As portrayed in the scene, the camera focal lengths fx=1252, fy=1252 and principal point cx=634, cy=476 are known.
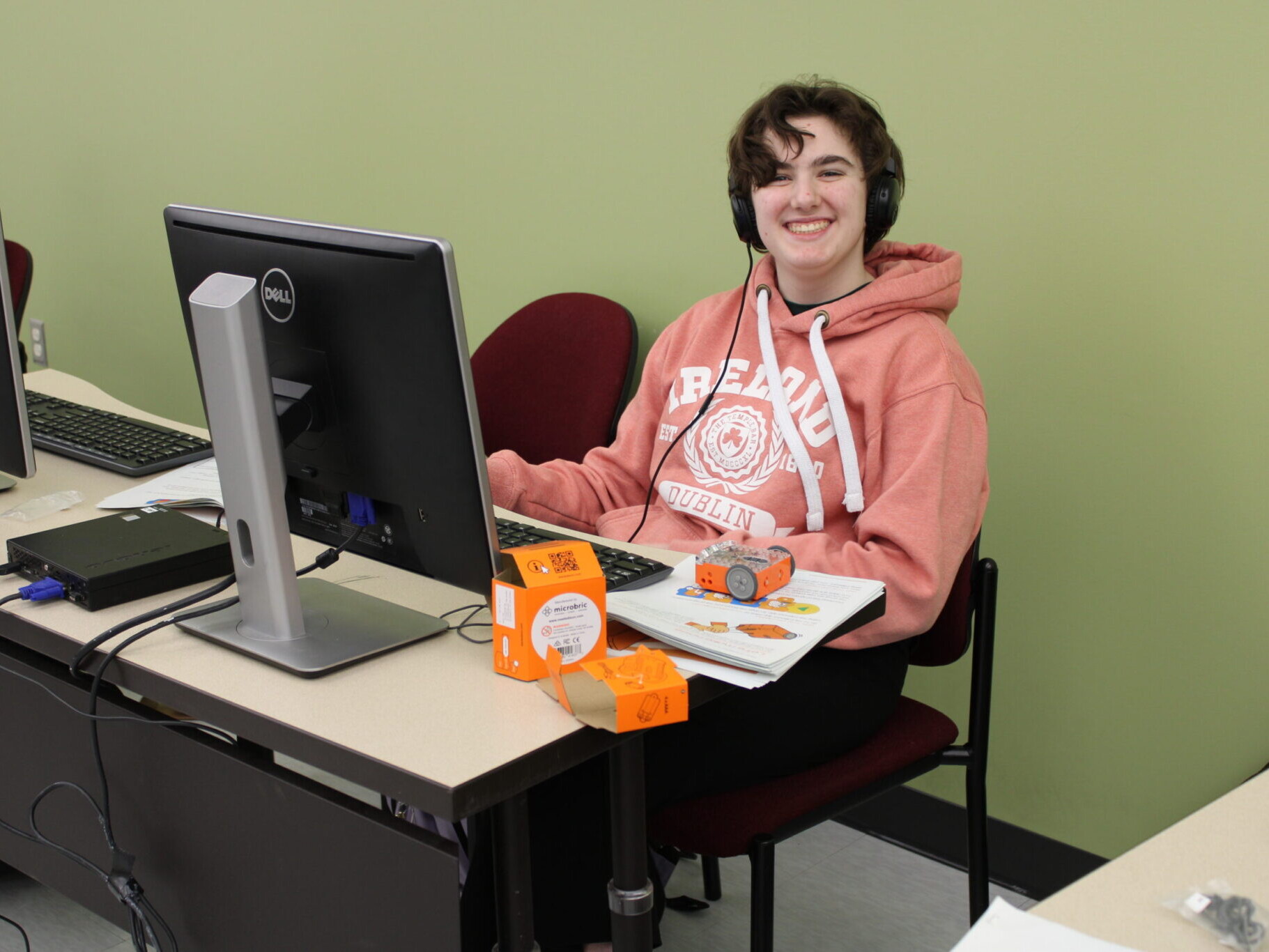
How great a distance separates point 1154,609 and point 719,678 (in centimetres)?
106

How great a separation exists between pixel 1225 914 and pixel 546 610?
588 mm

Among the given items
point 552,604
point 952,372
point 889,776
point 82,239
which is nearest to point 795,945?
point 889,776

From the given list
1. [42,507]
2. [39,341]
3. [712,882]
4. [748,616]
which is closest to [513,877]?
[748,616]

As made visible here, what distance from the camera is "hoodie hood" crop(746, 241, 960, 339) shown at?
5.53ft

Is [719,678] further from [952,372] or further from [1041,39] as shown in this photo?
[1041,39]

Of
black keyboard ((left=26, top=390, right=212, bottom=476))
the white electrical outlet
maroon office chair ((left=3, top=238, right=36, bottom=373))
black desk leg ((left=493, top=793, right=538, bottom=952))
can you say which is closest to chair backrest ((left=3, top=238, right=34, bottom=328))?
maroon office chair ((left=3, top=238, right=36, bottom=373))

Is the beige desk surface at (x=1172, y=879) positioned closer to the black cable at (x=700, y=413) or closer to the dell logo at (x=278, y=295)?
the dell logo at (x=278, y=295)

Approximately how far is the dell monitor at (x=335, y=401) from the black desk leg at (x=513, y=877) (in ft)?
0.69

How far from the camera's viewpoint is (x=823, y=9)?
2.12 metres

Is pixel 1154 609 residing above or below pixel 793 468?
below

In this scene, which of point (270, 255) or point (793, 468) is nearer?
point (270, 255)

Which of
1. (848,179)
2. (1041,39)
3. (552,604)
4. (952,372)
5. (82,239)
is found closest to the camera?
(552,604)

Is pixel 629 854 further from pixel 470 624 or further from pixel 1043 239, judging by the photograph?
pixel 1043 239

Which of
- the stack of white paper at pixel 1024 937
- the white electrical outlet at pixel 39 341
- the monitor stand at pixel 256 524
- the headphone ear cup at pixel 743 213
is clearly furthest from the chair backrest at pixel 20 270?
the stack of white paper at pixel 1024 937
